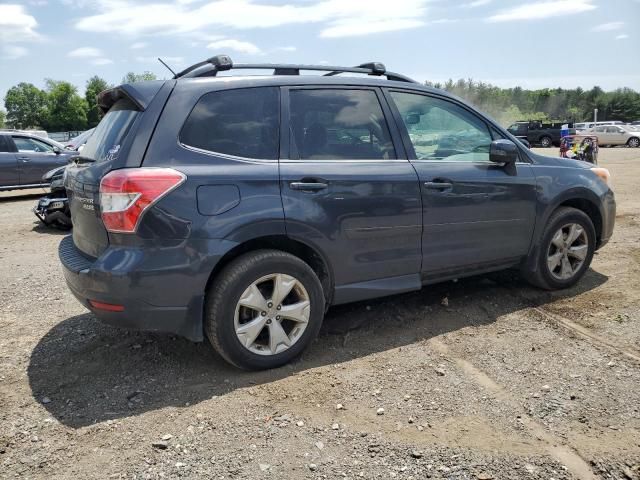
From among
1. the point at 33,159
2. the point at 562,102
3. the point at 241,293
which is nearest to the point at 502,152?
the point at 241,293

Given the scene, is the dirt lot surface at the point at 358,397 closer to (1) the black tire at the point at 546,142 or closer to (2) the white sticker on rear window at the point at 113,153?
(2) the white sticker on rear window at the point at 113,153

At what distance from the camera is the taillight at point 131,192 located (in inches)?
124

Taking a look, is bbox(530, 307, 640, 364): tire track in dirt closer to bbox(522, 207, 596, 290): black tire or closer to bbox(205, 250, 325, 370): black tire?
bbox(522, 207, 596, 290): black tire

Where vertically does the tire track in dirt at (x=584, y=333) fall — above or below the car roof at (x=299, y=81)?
below

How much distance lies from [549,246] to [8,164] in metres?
12.3

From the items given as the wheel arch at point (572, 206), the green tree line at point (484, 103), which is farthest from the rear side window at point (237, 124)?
the green tree line at point (484, 103)

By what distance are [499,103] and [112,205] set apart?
325ft

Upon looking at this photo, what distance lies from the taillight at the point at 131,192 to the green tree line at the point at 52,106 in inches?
3851

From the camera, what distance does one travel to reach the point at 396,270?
4047mm

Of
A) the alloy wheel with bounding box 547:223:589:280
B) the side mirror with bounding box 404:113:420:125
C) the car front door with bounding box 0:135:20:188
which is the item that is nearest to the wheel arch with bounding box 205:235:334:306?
the side mirror with bounding box 404:113:420:125

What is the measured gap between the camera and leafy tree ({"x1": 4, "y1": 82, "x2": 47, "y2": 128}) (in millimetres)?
109500

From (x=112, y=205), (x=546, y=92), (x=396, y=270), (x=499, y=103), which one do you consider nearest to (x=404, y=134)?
(x=396, y=270)

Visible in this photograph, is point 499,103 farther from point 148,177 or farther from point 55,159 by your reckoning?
point 148,177

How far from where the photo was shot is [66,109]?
332ft
